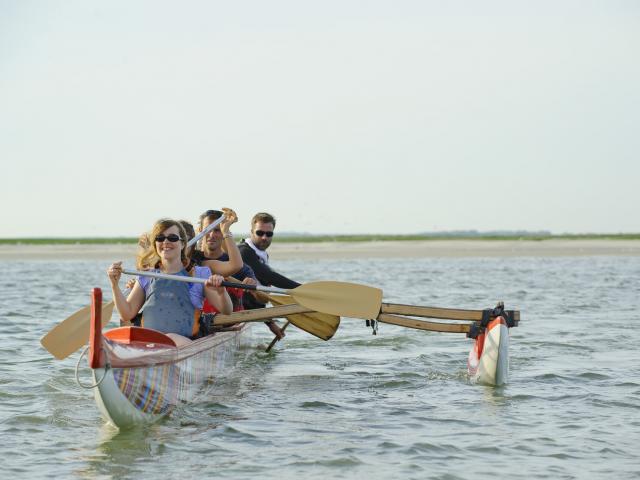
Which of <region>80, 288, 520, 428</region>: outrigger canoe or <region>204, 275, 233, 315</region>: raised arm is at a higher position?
<region>204, 275, 233, 315</region>: raised arm

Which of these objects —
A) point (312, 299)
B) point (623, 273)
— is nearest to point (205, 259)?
point (312, 299)

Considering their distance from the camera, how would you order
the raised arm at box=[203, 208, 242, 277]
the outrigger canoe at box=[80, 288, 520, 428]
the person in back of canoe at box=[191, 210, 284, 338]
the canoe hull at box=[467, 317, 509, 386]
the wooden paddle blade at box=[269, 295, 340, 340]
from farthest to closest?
the wooden paddle blade at box=[269, 295, 340, 340]
the person in back of canoe at box=[191, 210, 284, 338]
the raised arm at box=[203, 208, 242, 277]
the canoe hull at box=[467, 317, 509, 386]
the outrigger canoe at box=[80, 288, 520, 428]

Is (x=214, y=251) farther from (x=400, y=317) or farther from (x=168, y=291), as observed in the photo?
(x=400, y=317)

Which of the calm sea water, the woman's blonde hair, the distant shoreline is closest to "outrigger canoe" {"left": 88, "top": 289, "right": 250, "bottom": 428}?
the calm sea water

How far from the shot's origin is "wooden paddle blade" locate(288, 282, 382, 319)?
908cm

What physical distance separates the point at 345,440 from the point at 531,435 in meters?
1.44

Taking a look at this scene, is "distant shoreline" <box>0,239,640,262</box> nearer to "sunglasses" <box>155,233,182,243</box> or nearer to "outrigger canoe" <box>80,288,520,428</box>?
"outrigger canoe" <box>80,288,520,428</box>

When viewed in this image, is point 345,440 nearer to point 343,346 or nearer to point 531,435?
point 531,435

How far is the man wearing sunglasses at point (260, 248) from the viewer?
10.8 m

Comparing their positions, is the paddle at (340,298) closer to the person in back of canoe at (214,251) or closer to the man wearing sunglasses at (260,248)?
the person in back of canoe at (214,251)

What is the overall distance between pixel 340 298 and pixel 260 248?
6.98 feet

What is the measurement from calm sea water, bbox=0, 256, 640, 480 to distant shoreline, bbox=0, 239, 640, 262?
2770 centimetres

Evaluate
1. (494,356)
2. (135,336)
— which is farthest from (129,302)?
(494,356)

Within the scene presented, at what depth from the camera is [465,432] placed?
714 cm
